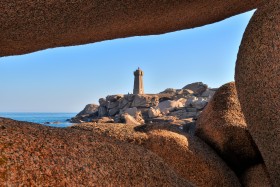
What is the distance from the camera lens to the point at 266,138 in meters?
5.50

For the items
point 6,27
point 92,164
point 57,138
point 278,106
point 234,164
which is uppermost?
point 6,27

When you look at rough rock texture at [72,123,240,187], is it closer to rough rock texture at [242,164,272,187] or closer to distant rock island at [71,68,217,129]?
rough rock texture at [242,164,272,187]

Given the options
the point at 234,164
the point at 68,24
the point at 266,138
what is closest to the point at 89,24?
the point at 68,24

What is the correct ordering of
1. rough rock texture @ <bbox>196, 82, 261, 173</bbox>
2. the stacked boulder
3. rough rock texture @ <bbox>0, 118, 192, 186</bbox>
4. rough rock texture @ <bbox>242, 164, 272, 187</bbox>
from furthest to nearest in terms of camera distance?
1. the stacked boulder
2. rough rock texture @ <bbox>196, 82, 261, 173</bbox>
3. rough rock texture @ <bbox>242, 164, 272, 187</bbox>
4. rough rock texture @ <bbox>0, 118, 192, 186</bbox>

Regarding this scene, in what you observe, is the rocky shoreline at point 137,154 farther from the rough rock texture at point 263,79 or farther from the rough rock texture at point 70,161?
the rough rock texture at point 263,79

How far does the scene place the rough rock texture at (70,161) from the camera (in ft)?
9.52

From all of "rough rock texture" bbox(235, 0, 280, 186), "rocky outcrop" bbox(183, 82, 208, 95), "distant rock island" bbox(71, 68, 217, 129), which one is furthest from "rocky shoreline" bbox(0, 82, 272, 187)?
"rocky outcrop" bbox(183, 82, 208, 95)

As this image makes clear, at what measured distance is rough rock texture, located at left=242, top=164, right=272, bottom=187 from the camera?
6912 mm

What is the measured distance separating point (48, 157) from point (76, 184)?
12.4 inches

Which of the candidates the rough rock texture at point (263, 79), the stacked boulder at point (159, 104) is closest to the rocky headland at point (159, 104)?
the stacked boulder at point (159, 104)

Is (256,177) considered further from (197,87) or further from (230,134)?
(197,87)

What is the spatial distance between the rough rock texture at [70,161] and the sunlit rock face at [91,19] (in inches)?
58.1

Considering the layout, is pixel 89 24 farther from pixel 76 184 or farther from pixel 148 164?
pixel 76 184

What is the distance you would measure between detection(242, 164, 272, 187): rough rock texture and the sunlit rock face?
2.86 m
